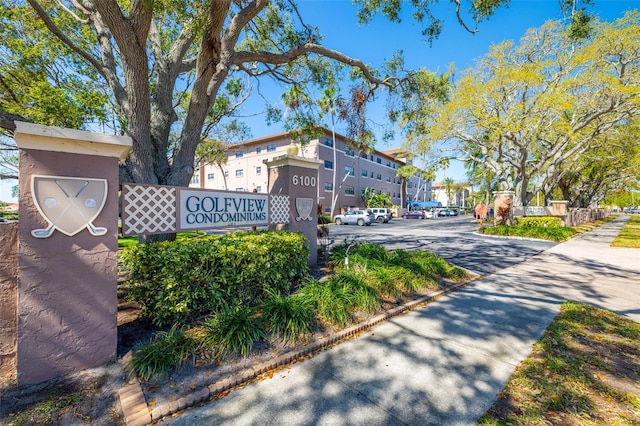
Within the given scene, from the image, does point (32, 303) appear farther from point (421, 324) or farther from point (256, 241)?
point (421, 324)

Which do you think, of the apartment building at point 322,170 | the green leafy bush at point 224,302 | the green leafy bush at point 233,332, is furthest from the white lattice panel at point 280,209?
the apartment building at point 322,170

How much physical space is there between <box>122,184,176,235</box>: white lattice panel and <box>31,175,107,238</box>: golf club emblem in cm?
51

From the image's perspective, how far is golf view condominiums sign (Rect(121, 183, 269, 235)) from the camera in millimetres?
3573

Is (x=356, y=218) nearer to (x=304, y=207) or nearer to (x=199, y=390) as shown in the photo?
(x=304, y=207)

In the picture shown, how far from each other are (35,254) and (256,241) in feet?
8.17

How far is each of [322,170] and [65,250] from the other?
31604 mm

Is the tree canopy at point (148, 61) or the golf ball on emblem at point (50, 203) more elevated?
the tree canopy at point (148, 61)

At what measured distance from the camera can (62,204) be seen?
9.14 feet

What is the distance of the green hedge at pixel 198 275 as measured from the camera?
3.46 m

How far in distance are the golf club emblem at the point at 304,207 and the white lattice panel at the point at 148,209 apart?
9.36 ft

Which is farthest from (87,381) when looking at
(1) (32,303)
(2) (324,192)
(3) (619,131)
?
(2) (324,192)

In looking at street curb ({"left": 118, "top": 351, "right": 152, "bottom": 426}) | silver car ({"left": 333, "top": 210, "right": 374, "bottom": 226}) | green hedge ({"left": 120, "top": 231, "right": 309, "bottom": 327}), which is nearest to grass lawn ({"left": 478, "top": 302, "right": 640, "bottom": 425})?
street curb ({"left": 118, "top": 351, "right": 152, "bottom": 426})

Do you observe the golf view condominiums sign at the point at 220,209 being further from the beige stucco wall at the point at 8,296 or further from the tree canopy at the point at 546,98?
the tree canopy at the point at 546,98

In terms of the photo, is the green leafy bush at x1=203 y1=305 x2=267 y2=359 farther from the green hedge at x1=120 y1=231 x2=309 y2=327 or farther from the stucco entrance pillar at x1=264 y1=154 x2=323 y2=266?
the stucco entrance pillar at x1=264 y1=154 x2=323 y2=266
